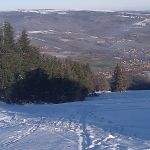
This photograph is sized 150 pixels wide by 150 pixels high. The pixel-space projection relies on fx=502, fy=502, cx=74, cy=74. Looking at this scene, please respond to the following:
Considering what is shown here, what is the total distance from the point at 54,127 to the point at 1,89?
60.2 ft

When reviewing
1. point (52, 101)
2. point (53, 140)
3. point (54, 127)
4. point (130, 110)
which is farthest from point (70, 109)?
point (52, 101)

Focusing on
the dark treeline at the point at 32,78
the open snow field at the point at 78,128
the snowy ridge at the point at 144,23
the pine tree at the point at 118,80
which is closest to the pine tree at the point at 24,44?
the dark treeline at the point at 32,78

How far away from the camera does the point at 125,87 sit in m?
53.1

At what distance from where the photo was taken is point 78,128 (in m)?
19.2

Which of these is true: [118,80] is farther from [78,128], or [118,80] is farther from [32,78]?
[78,128]

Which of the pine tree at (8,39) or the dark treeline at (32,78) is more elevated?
the pine tree at (8,39)

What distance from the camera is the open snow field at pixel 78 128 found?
1612 centimetres

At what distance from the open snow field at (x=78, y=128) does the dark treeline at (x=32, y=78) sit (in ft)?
31.2

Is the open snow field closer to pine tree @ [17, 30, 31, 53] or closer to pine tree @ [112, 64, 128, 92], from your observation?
pine tree @ [17, 30, 31, 53]

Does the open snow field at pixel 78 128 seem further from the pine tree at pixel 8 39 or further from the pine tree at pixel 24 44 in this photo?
the pine tree at pixel 24 44

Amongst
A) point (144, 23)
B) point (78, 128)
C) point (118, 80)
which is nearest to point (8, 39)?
point (118, 80)

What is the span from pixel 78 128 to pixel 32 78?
1784 centimetres

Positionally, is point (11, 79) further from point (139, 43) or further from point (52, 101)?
point (139, 43)

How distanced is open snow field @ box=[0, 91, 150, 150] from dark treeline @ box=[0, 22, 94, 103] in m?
9.50
